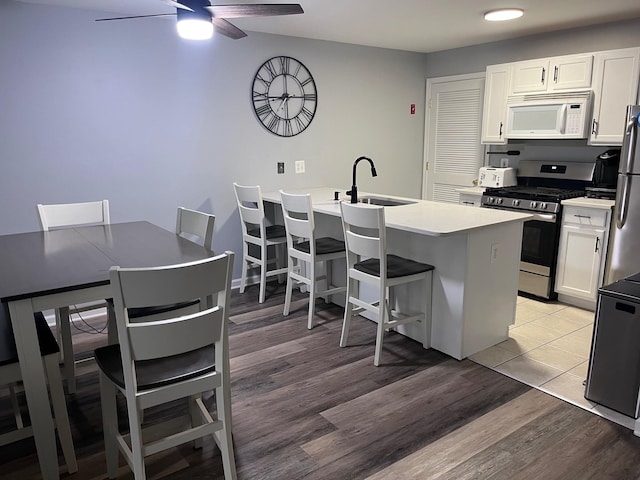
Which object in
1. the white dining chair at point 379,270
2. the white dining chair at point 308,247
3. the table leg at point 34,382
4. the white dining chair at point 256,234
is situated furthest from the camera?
the white dining chair at point 256,234

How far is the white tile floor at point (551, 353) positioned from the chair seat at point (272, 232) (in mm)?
1892

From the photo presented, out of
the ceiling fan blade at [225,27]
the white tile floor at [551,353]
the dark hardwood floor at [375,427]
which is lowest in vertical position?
the dark hardwood floor at [375,427]

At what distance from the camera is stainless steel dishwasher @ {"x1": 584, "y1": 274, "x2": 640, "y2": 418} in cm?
220

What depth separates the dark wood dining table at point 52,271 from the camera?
164 cm

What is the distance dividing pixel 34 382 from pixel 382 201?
2.82m

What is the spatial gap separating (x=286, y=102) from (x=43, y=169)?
2.14 metres

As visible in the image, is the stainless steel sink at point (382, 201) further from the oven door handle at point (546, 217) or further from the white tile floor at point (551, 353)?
the white tile floor at point (551, 353)

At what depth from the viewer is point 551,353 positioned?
2.96 m

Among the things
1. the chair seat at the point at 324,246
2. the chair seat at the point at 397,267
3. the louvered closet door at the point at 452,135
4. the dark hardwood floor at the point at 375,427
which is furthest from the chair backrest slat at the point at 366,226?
the louvered closet door at the point at 452,135

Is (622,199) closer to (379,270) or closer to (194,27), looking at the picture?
(379,270)

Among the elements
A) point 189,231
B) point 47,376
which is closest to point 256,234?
point 189,231

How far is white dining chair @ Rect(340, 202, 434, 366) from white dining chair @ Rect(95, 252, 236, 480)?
120 centimetres

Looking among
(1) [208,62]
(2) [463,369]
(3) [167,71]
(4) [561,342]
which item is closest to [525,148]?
(4) [561,342]

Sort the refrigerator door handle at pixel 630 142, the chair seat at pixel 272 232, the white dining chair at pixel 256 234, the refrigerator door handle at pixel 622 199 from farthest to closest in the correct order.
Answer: the chair seat at pixel 272 232
the white dining chair at pixel 256 234
the refrigerator door handle at pixel 622 199
the refrigerator door handle at pixel 630 142
